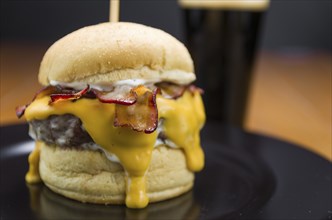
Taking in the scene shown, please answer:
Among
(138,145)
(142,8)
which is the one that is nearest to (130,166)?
(138,145)

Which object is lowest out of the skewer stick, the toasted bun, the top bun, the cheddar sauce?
the toasted bun

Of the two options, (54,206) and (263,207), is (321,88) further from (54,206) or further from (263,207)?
(54,206)

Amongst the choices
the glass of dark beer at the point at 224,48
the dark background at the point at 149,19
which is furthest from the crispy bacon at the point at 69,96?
the glass of dark beer at the point at 224,48

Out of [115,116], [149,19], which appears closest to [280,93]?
[149,19]

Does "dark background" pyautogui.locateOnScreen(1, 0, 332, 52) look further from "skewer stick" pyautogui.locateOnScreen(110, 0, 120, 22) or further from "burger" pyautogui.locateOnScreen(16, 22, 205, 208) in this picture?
"burger" pyautogui.locateOnScreen(16, 22, 205, 208)

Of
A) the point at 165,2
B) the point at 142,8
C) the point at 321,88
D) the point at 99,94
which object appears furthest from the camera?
the point at 165,2

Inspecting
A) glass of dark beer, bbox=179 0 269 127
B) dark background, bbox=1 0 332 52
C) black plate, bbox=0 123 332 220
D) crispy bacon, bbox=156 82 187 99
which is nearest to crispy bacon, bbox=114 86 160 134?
crispy bacon, bbox=156 82 187 99

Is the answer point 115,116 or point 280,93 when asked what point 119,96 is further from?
point 280,93
